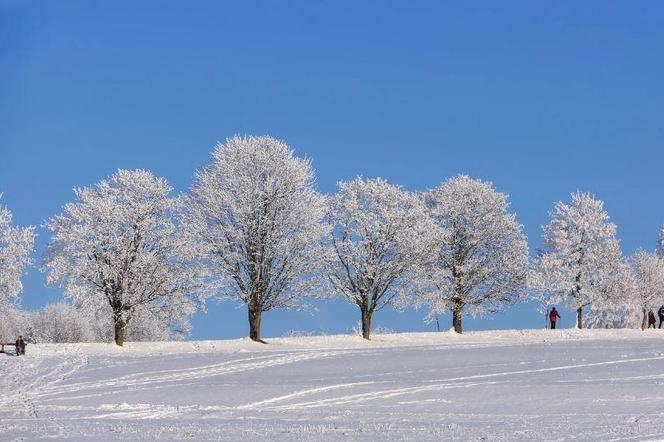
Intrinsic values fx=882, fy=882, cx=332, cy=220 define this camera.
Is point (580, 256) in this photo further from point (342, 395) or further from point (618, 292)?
point (342, 395)

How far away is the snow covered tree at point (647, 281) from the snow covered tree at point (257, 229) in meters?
36.4

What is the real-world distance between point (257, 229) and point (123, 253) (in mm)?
8122

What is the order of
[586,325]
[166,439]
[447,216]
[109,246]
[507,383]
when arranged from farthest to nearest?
[586,325], [447,216], [109,246], [507,383], [166,439]

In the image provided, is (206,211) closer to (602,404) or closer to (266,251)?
(266,251)

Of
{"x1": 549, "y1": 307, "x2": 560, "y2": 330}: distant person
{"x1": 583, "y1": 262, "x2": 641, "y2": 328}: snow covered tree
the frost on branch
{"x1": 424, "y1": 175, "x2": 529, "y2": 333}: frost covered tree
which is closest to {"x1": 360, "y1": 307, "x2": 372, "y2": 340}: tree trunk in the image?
{"x1": 424, "y1": 175, "x2": 529, "y2": 333}: frost covered tree

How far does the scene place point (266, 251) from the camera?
53.9 metres

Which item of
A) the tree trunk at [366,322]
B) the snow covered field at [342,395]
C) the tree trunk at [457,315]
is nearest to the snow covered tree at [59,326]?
the tree trunk at [366,322]

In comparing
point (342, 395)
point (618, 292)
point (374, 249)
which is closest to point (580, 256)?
point (618, 292)

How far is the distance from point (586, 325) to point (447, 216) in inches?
1103

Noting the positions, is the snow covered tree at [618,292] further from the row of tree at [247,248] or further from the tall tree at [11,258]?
the tall tree at [11,258]

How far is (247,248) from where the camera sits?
54.4 meters

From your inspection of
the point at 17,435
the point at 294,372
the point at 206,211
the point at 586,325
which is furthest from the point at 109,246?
the point at 586,325

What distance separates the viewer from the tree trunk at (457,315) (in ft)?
214

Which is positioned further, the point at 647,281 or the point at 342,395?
the point at 647,281
